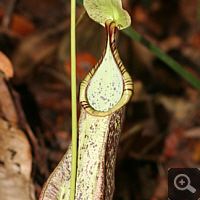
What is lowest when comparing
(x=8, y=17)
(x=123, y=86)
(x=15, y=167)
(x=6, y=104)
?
(x=15, y=167)

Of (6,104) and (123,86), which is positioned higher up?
(6,104)

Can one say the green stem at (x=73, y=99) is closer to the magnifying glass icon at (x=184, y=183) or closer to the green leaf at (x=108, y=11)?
the green leaf at (x=108, y=11)

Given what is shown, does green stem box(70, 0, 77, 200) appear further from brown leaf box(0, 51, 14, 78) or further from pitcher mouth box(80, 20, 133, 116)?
brown leaf box(0, 51, 14, 78)

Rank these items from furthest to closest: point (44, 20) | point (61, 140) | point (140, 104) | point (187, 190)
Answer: point (44, 20) < point (140, 104) < point (61, 140) < point (187, 190)

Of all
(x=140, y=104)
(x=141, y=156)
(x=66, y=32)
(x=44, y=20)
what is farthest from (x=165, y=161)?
(x=44, y=20)

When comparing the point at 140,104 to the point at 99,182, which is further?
the point at 140,104

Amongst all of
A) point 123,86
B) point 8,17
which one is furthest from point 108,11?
point 8,17

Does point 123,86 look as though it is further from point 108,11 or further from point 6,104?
point 6,104

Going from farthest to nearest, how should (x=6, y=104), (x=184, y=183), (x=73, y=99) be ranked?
1. (x=184, y=183)
2. (x=6, y=104)
3. (x=73, y=99)

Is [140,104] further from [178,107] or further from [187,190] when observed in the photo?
[187,190]
